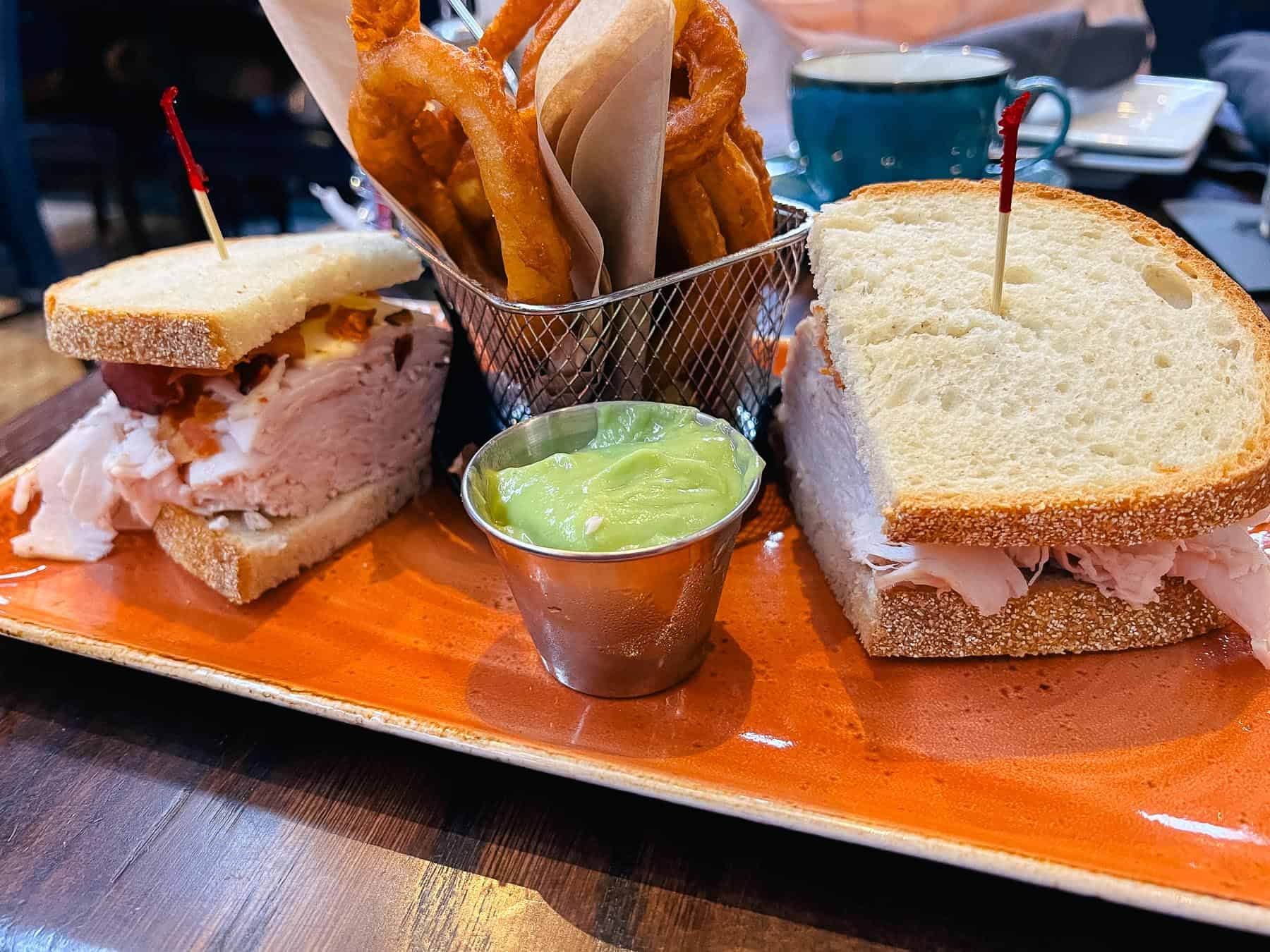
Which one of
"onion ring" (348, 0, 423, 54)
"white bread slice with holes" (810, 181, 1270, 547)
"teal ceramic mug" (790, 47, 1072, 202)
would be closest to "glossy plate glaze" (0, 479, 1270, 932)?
"white bread slice with holes" (810, 181, 1270, 547)

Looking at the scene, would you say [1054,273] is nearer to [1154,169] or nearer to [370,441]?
[370,441]

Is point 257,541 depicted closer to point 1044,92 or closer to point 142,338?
point 142,338

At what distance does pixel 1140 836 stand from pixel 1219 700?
1.02ft

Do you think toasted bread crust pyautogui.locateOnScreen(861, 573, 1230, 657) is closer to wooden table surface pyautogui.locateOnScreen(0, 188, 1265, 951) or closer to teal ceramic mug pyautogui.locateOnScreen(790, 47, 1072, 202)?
wooden table surface pyautogui.locateOnScreen(0, 188, 1265, 951)

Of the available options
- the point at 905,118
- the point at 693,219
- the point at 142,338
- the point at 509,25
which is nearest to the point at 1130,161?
the point at 905,118

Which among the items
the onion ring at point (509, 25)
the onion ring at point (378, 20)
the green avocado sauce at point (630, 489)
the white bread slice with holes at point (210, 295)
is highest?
the onion ring at point (378, 20)

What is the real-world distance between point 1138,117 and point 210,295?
3101mm

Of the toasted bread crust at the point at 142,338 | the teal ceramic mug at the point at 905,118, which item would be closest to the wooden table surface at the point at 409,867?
the toasted bread crust at the point at 142,338

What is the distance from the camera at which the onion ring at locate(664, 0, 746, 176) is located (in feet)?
4.77

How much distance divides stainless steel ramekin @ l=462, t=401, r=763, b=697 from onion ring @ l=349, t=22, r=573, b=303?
0.35 m

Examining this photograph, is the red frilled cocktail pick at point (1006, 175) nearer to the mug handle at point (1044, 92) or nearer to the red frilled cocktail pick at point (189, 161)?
the mug handle at point (1044, 92)

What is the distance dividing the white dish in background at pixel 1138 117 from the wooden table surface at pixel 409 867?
2.59 meters

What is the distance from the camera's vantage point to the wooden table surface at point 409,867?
3.38 ft

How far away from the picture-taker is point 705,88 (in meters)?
1.48
